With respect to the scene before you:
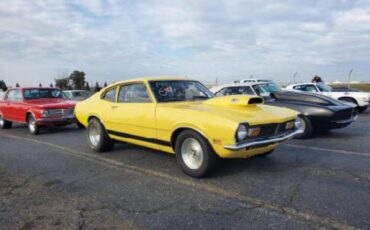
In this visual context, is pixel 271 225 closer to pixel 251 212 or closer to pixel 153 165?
pixel 251 212

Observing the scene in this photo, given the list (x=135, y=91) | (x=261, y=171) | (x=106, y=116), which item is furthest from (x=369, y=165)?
(x=106, y=116)

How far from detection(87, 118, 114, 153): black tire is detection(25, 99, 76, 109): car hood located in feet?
12.5

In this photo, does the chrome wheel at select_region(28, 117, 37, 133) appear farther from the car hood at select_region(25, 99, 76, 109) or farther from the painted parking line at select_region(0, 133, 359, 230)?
the painted parking line at select_region(0, 133, 359, 230)

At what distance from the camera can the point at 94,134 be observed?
725 centimetres

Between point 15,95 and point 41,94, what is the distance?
997 mm

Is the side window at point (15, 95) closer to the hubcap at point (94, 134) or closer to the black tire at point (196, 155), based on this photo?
the hubcap at point (94, 134)

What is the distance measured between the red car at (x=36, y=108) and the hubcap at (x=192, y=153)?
671 centimetres

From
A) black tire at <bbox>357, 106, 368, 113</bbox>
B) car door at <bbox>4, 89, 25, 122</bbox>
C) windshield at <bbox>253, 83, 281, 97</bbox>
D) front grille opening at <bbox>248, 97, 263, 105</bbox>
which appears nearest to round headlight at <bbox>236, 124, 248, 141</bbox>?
front grille opening at <bbox>248, 97, 263, 105</bbox>

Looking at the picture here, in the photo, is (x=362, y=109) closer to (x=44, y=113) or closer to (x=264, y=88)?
(x=264, y=88)

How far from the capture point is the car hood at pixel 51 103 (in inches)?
414

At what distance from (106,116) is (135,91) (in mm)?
927

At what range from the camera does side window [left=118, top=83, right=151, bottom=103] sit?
5.99m

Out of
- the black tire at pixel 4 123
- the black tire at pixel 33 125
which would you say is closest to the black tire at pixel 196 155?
the black tire at pixel 33 125

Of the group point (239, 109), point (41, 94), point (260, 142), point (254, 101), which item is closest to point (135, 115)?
point (239, 109)
